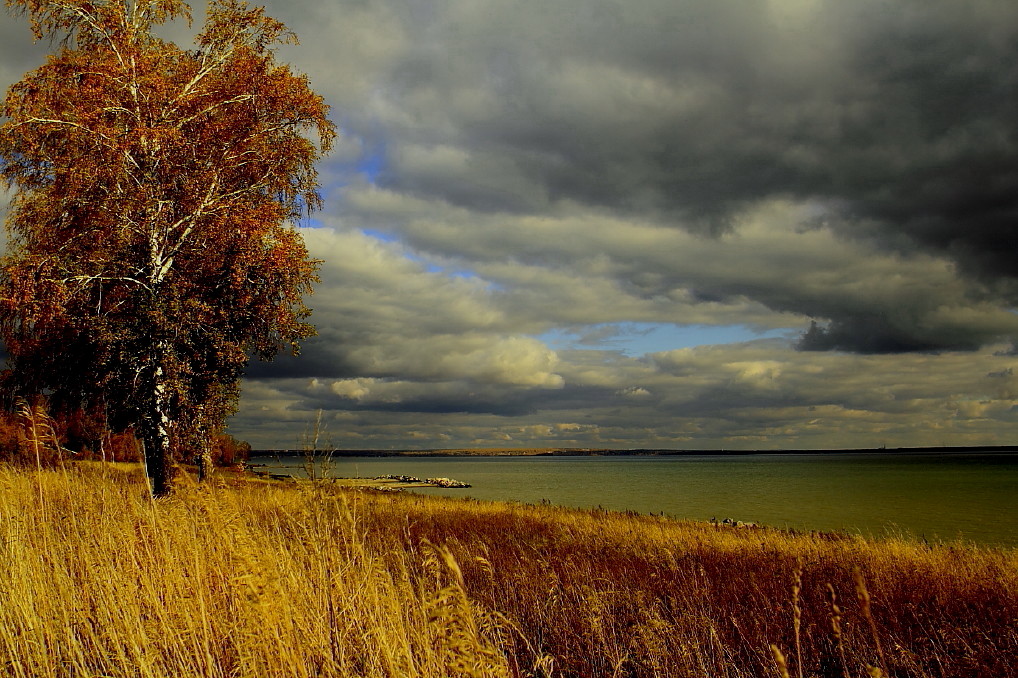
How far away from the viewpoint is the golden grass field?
4.04m

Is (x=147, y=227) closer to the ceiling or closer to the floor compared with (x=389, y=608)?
closer to the ceiling

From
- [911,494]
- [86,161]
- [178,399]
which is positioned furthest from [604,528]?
[911,494]

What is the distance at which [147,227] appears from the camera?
14.3 meters

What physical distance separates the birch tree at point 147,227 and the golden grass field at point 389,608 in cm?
389

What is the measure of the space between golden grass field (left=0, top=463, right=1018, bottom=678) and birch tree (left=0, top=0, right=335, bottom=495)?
389 centimetres

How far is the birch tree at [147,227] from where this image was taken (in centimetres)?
1313

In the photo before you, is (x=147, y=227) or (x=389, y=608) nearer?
(x=389, y=608)

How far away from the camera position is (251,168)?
15539 millimetres

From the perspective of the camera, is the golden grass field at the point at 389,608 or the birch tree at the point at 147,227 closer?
the golden grass field at the point at 389,608

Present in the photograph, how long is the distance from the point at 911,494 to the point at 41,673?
6444 centimetres

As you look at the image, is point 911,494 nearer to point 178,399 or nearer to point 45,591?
point 178,399

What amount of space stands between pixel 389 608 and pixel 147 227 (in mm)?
12709

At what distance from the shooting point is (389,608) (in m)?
4.60

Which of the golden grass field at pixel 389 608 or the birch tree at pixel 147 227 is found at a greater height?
the birch tree at pixel 147 227
